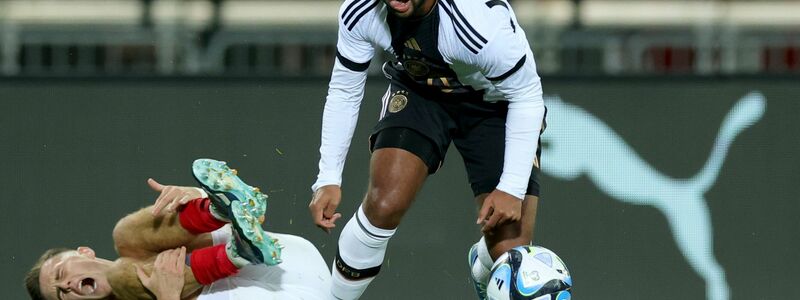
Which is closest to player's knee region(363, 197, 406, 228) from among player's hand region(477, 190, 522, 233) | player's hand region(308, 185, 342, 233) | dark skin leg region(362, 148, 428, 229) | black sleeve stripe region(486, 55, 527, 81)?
dark skin leg region(362, 148, 428, 229)

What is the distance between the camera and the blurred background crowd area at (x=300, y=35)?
6.65 metres

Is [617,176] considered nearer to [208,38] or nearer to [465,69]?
[465,69]

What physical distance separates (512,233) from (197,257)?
1.09 m

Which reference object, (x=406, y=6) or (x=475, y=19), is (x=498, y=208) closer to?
(x=475, y=19)

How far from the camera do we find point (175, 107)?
5.79 metres

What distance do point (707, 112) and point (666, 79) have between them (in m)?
0.23

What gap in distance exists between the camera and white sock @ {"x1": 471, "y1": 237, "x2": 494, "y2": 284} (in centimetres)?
472

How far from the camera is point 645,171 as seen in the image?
18.9 feet

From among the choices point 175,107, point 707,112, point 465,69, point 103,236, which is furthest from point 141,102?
point 707,112

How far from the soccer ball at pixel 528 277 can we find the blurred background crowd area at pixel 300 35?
227 cm

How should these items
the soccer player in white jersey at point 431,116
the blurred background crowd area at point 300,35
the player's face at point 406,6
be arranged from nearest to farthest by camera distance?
1. the player's face at point 406,6
2. the soccer player in white jersey at point 431,116
3. the blurred background crowd area at point 300,35

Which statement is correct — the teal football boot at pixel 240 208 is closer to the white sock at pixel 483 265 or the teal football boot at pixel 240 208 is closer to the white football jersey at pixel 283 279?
the white football jersey at pixel 283 279

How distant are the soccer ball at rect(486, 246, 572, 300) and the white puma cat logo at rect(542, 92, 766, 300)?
149 cm

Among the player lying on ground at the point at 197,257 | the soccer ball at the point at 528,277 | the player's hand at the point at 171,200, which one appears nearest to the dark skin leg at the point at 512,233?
the soccer ball at the point at 528,277
